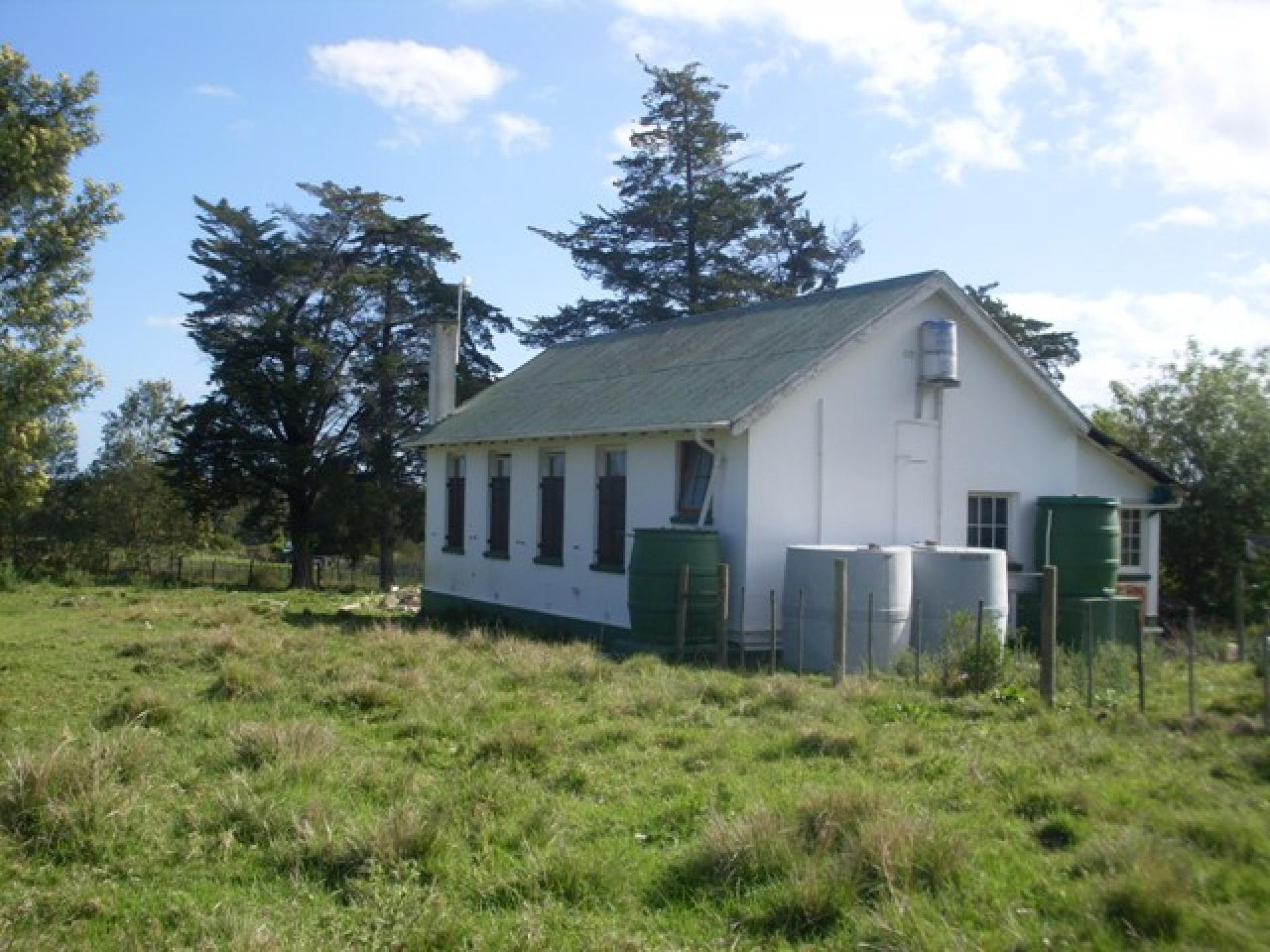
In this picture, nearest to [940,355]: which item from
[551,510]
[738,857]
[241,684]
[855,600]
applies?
[855,600]

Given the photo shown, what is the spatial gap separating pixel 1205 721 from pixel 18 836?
25.9ft

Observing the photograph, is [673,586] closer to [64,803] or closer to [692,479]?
[692,479]

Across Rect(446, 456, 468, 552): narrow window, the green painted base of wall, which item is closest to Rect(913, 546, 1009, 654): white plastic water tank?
the green painted base of wall

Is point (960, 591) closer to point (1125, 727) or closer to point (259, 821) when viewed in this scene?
point (1125, 727)

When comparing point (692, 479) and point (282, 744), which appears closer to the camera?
point (282, 744)

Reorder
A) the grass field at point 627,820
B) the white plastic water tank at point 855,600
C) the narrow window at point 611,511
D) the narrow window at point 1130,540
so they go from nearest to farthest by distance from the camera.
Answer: the grass field at point 627,820 < the white plastic water tank at point 855,600 < the narrow window at point 611,511 < the narrow window at point 1130,540

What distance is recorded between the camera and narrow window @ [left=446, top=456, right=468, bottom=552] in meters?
22.9

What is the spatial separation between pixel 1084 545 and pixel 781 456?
187 inches

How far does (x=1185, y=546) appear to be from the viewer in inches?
901

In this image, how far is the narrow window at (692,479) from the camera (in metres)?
16.5

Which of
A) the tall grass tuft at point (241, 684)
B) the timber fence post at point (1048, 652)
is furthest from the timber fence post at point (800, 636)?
the tall grass tuft at point (241, 684)

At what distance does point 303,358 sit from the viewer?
36.0m

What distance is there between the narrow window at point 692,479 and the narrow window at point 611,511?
3.95 feet

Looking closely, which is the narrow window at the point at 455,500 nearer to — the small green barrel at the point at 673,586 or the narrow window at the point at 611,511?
the narrow window at the point at 611,511
